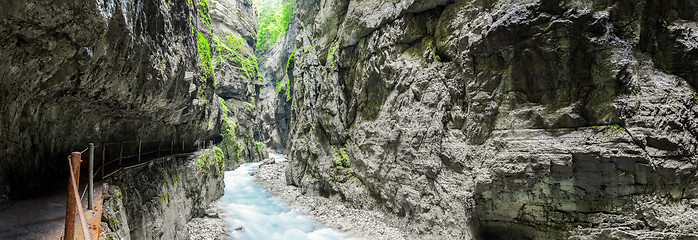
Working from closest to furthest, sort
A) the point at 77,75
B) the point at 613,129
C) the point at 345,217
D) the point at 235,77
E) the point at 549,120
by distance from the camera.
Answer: the point at 77,75
the point at 613,129
the point at 549,120
the point at 345,217
the point at 235,77

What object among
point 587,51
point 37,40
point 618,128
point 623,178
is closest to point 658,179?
point 623,178

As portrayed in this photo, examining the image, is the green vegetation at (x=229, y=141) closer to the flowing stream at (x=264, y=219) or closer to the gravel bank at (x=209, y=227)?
the flowing stream at (x=264, y=219)

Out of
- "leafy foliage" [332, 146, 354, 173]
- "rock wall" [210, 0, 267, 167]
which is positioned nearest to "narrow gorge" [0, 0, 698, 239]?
"leafy foliage" [332, 146, 354, 173]

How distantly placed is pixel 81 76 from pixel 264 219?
442 inches

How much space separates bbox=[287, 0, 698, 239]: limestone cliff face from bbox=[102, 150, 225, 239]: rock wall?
28.3ft

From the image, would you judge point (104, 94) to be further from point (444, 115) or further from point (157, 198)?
point (444, 115)

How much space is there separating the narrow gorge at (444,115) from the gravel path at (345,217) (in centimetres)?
12

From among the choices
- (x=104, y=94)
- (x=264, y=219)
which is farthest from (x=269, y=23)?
(x=104, y=94)

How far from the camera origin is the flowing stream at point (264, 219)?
12453mm

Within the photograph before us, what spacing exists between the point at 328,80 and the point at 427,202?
33.3 ft

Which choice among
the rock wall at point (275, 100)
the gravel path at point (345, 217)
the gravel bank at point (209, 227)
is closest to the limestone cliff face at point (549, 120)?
the gravel path at point (345, 217)

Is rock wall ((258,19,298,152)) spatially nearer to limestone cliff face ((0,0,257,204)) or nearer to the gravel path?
the gravel path

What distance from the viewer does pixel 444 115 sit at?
33.8 feet

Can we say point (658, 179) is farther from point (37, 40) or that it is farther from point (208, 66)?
point (208, 66)
